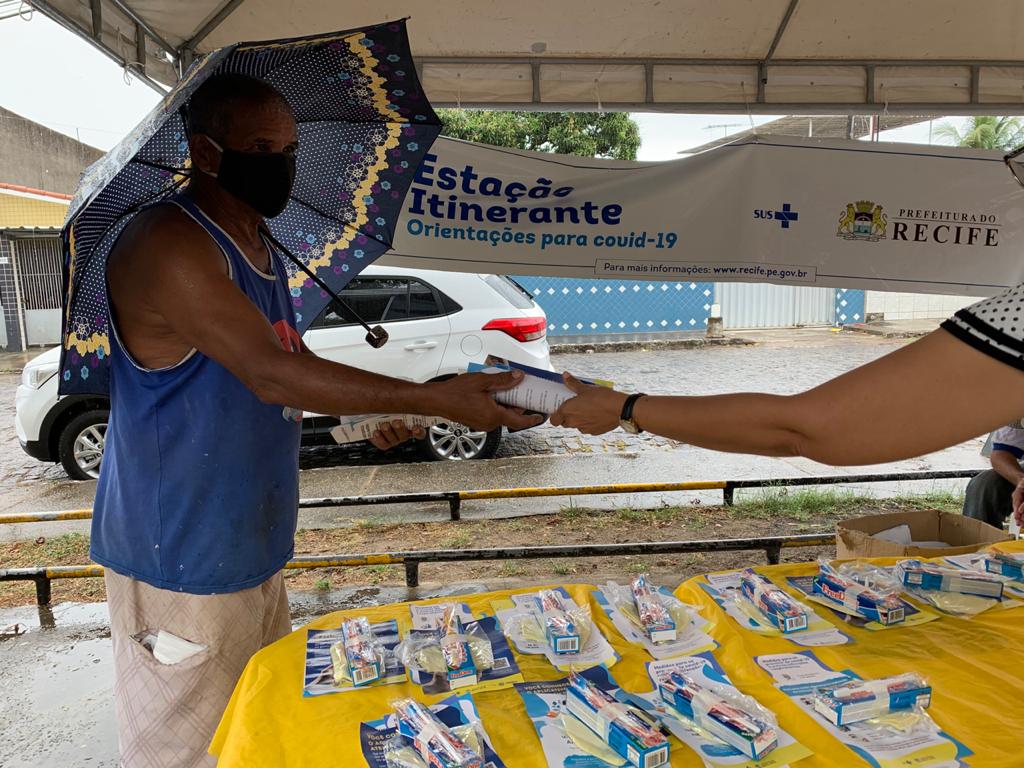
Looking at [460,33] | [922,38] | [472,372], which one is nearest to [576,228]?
[460,33]

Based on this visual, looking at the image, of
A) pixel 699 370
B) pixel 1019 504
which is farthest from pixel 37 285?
pixel 1019 504

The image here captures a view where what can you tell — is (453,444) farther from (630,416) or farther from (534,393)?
(630,416)

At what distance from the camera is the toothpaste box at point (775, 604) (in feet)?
6.01

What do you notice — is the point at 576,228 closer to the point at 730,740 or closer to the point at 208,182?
the point at 208,182

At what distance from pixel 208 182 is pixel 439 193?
2548 millimetres

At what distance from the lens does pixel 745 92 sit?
4.50 m

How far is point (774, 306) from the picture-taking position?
1828 cm

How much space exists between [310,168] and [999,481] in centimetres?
379

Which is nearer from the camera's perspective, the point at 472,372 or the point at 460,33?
the point at 472,372

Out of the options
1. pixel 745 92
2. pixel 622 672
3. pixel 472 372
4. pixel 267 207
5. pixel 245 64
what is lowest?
pixel 622 672

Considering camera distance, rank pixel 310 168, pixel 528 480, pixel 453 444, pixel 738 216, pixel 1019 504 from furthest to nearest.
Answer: pixel 453 444, pixel 528 480, pixel 738 216, pixel 1019 504, pixel 310 168

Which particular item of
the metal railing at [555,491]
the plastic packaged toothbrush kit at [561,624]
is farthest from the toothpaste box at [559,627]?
the metal railing at [555,491]

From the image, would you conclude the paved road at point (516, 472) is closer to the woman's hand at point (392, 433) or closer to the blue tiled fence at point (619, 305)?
the woman's hand at point (392, 433)

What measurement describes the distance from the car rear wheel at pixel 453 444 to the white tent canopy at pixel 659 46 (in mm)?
3548
